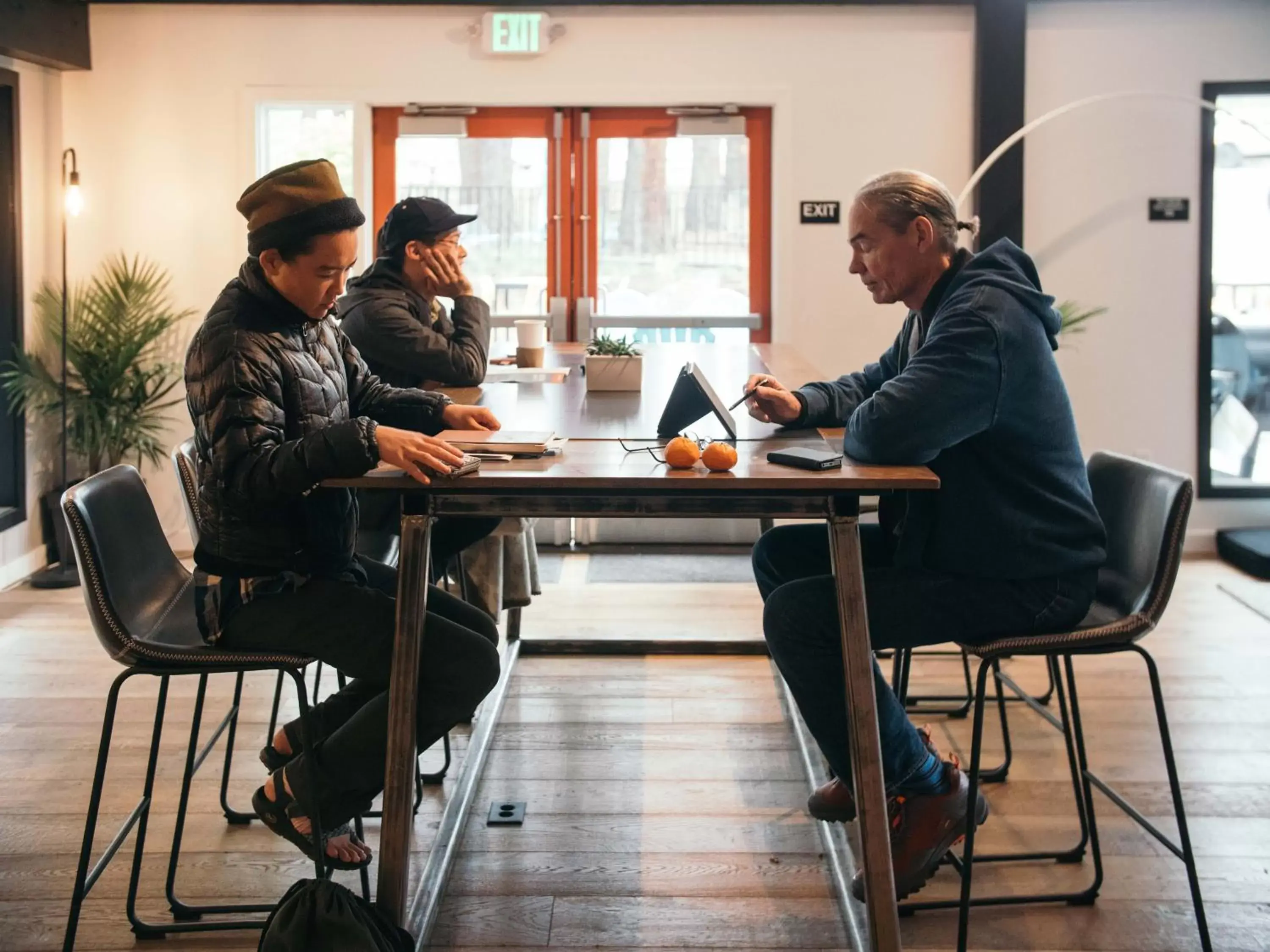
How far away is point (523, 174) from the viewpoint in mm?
6305

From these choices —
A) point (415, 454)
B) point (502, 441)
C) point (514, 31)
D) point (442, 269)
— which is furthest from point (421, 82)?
point (415, 454)

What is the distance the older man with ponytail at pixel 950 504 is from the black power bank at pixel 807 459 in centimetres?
9

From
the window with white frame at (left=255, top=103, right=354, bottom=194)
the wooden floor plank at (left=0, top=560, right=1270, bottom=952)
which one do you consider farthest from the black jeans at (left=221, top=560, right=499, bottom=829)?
the window with white frame at (left=255, top=103, right=354, bottom=194)

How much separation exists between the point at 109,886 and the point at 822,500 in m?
1.63

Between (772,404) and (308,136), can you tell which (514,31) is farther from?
(772,404)

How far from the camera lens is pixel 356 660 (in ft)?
7.41

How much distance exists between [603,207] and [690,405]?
13.2 ft

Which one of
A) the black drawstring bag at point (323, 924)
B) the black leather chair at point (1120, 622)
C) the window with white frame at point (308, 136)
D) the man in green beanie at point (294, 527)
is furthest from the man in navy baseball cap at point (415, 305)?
the window with white frame at point (308, 136)

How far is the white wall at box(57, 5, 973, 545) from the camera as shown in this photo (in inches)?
238

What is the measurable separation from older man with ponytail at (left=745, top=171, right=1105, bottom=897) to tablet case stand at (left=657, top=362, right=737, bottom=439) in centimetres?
26

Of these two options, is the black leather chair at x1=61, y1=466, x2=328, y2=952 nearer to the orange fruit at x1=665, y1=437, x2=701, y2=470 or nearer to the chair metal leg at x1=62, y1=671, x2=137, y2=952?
the chair metal leg at x1=62, y1=671, x2=137, y2=952

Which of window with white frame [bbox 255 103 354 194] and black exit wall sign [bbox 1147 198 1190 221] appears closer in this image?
black exit wall sign [bbox 1147 198 1190 221]

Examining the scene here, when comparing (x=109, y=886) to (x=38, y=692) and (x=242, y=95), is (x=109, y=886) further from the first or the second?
(x=242, y=95)

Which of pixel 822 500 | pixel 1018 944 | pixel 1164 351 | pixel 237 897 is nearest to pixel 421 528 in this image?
pixel 822 500
